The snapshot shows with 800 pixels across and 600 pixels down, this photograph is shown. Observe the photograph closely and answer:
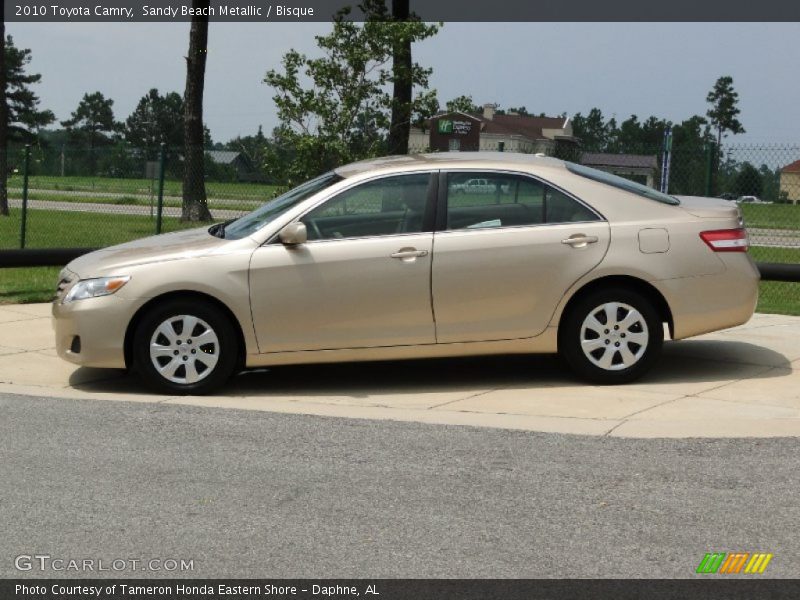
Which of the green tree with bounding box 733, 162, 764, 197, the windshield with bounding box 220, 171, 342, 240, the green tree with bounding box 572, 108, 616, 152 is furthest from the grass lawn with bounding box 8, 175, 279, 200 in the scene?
the green tree with bounding box 572, 108, 616, 152

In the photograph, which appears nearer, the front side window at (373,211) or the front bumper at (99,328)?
the front bumper at (99,328)

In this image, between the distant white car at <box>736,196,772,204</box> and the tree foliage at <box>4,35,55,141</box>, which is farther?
the tree foliage at <box>4,35,55,141</box>

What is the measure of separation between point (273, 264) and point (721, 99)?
5305 inches

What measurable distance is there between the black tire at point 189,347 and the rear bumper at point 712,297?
2958mm

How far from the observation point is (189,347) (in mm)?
7863

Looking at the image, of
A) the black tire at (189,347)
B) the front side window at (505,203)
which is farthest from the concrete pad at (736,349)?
the black tire at (189,347)

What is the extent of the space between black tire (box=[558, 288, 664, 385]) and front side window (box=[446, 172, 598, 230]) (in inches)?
24.3

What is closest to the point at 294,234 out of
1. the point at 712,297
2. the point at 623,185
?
the point at 623,185

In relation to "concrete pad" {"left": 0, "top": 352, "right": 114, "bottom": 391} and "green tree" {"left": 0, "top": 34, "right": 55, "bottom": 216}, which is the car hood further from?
"green tree" {"left": 0, "top": 34, "right": 55, "bottom": 216}

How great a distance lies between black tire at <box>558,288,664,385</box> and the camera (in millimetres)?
7992

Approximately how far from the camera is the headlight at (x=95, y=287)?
782 centimetres

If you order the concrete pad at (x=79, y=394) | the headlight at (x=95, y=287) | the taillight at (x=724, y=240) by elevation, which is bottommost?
the concrete pad at (x=79, y=394)

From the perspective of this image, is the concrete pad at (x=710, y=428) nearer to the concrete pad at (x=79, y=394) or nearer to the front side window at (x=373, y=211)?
the front side window at (x=373, y=211)

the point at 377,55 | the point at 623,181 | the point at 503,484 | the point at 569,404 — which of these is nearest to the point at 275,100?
the point at 377,55
